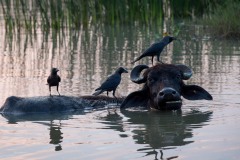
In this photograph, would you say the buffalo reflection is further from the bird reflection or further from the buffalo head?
the bird reflection

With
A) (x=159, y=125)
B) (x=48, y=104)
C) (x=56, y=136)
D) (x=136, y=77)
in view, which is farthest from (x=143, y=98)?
(x=56, y=136)

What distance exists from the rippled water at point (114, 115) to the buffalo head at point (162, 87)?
13 centimetres

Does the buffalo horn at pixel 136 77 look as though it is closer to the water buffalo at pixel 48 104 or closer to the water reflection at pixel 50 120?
the water buffalo at pixel 48 104

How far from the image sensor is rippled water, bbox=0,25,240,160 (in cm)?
585

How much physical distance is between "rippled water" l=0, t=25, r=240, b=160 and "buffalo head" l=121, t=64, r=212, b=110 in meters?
0.13

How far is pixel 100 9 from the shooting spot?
16.9 meters

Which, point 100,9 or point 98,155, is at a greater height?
point 100,9

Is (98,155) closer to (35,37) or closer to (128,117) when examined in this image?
(128,117)

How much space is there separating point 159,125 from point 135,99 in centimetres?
117

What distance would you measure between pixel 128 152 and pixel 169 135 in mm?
864

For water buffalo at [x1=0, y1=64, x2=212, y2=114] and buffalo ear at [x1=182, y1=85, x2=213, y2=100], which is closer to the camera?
water buffalo at [x1=0, y1=64, x2=212, y2=114]

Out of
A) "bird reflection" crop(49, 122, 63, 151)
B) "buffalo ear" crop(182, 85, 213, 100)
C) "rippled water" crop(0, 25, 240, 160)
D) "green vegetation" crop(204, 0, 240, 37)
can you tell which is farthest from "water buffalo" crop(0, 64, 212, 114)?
"green vegetation" crop(204, 0, 240, 37)

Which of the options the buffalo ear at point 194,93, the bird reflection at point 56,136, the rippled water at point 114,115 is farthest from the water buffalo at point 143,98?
the bird reflection at point 56,136

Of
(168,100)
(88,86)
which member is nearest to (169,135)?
(168,100)
